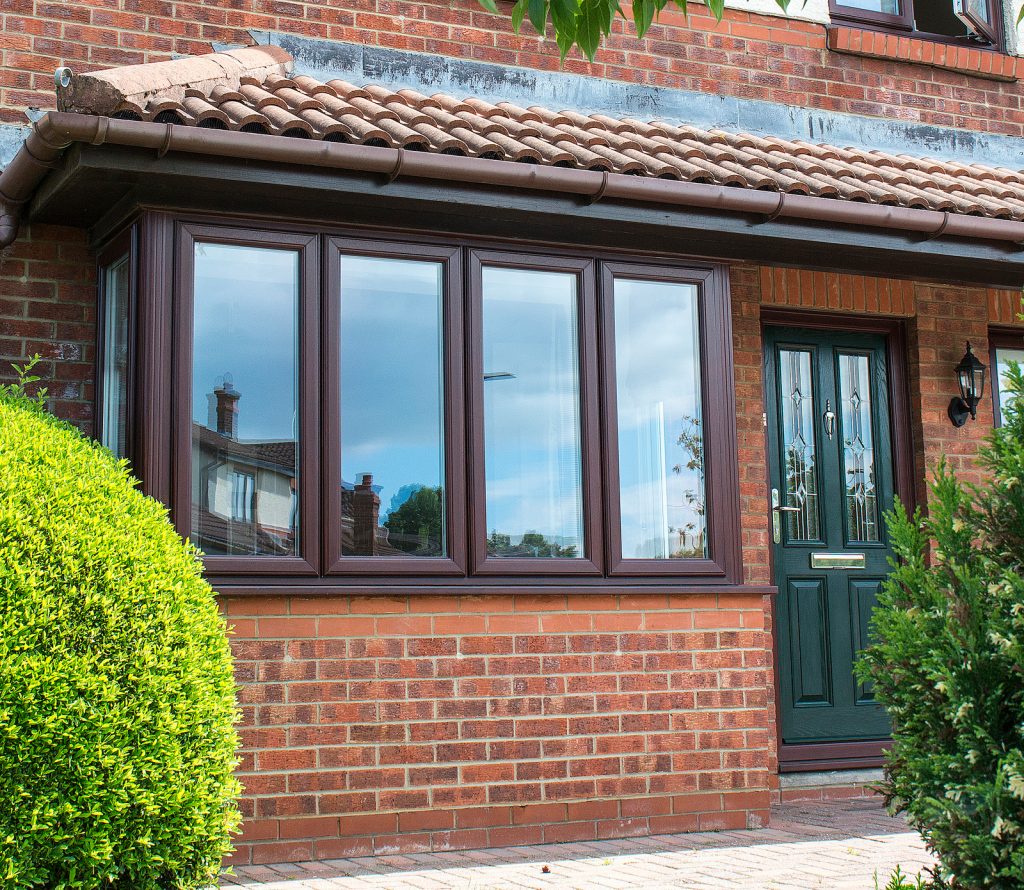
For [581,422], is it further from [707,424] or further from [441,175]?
[441,175]

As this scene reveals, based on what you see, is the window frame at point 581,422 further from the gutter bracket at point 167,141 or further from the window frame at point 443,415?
the gutter bracket at point 167,141

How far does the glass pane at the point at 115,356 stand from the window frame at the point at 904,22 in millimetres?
4648

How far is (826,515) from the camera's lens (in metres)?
7.12

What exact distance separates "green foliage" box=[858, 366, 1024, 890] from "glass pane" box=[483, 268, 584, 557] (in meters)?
2.60

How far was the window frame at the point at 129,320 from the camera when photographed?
16.9 ft

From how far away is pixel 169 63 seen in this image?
210 inches

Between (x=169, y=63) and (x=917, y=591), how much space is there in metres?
3.83

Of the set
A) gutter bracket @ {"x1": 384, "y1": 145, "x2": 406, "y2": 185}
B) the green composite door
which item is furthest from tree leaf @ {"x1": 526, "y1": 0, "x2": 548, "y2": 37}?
the green composite door

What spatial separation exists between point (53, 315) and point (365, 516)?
1666mm

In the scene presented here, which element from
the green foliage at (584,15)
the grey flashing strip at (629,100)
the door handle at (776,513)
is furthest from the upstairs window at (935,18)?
the green foliage at (584,15)

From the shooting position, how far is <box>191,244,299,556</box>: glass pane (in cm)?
519

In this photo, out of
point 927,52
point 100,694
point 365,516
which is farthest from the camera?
point 927,52

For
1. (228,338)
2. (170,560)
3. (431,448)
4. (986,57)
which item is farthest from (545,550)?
(986,57)

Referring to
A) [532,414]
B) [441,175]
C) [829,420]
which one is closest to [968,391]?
[829,420]
